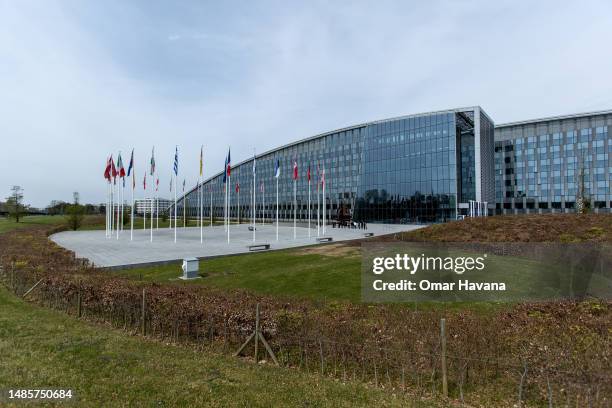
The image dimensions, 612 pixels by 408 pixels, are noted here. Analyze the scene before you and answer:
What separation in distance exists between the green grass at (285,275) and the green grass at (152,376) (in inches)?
213

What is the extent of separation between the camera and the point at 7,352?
7.61m

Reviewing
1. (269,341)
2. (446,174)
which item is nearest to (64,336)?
(269,341)

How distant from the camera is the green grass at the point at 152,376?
5722 millimetres

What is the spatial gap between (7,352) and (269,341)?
5766 millimetres

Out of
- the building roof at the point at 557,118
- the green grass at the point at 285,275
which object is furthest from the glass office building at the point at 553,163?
the green grass at the point at 285,275

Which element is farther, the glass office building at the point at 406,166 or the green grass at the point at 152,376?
the glass office building at the point at 406,166

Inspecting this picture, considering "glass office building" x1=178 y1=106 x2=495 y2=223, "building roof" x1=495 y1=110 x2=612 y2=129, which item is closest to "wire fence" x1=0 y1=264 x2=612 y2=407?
"glass office building" x1=178 y1=106 x2=495 y2=223

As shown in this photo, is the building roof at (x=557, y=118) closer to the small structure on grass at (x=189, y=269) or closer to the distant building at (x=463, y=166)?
the distant building at (x=463, y=166)

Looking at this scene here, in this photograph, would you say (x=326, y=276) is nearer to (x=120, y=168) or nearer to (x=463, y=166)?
(x=120, y=168)

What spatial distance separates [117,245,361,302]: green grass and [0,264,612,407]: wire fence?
440 cm

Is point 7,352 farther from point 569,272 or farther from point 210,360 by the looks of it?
point 569,272

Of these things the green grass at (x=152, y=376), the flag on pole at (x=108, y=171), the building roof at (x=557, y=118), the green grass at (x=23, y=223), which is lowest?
the green grass at (x=152, y=376)

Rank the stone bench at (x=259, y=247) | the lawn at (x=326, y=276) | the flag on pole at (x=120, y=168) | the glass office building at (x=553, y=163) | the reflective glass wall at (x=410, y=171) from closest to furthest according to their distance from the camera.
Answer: the lawn at (x=326, y=276)
the stone bench at (x=259, y=247)
the flag on pole at (x=120, y=168)
the reflective glass wall at (x=410, y=171)
the glass office building at (x=553, y=163)

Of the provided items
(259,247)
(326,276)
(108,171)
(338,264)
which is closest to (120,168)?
(108,171)
